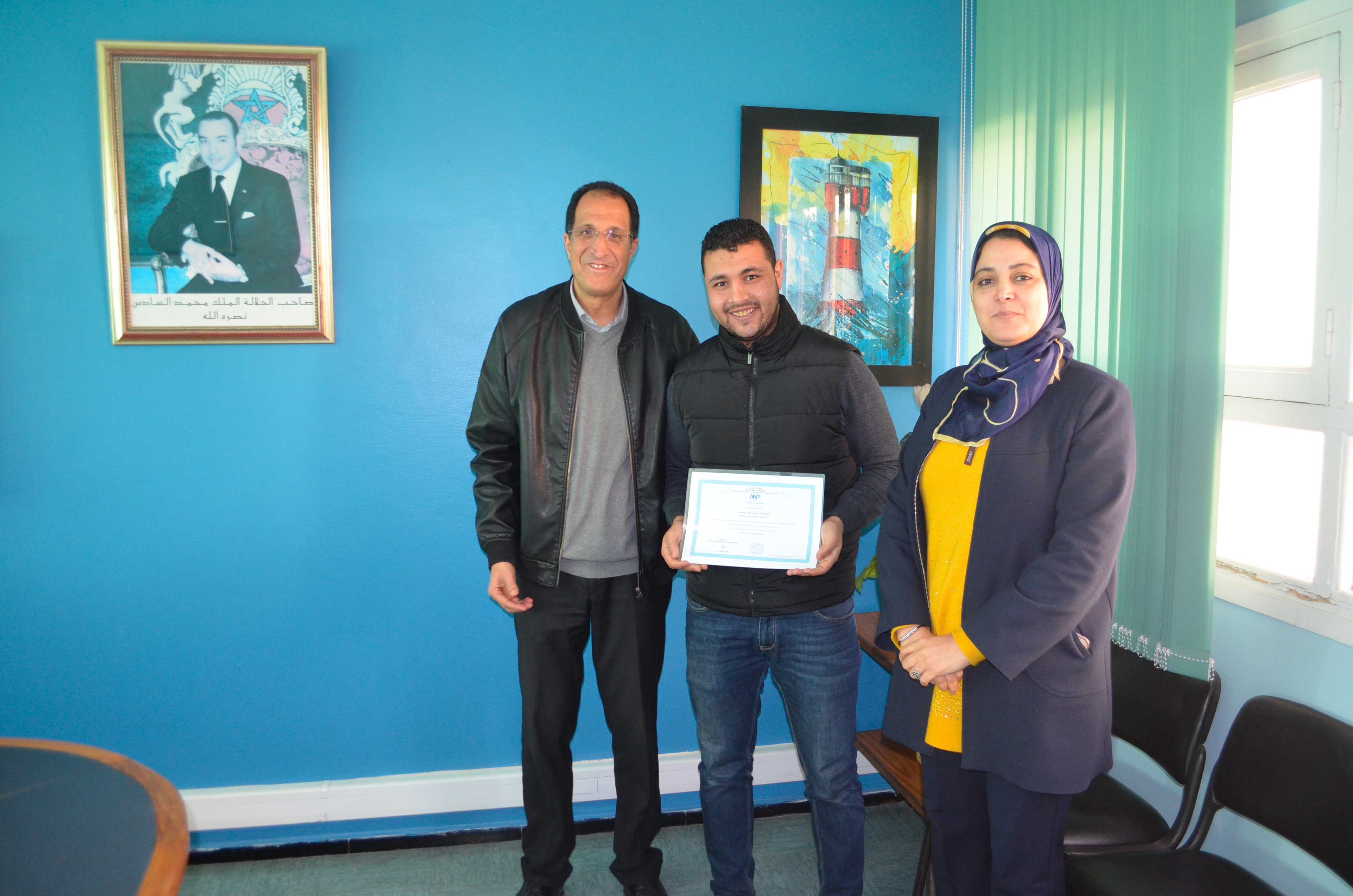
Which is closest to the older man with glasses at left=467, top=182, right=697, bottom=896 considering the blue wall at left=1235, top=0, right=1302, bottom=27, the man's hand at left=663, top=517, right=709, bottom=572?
the man's hand at left=663, top=517, right=709, bottom=572

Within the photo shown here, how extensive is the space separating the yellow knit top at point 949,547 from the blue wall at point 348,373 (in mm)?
1248

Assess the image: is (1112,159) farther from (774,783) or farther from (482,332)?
(774,783)

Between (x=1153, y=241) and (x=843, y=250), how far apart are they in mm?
1010

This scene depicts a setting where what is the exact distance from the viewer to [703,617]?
80.1 inches

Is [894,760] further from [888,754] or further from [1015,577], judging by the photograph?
[1015,577]

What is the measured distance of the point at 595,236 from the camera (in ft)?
6.90

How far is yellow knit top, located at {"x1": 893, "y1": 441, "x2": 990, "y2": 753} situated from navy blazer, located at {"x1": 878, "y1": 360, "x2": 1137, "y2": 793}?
26 mm

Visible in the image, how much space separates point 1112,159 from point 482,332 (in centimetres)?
182

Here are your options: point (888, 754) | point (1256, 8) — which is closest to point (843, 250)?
point (1256, 8)

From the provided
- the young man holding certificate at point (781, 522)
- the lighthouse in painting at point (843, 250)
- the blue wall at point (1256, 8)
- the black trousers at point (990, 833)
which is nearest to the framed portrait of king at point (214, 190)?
the young man holding certificate at point (781, 522)

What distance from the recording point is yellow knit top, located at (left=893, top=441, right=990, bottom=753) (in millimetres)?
1559

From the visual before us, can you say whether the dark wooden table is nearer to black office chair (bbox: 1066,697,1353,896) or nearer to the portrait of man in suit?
the portrait of man in suit

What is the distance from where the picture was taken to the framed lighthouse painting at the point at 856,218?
2645mm

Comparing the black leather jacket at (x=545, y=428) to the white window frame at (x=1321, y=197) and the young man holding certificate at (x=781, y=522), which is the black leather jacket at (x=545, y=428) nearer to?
the young man holding certificate at (x=781, y=522)
